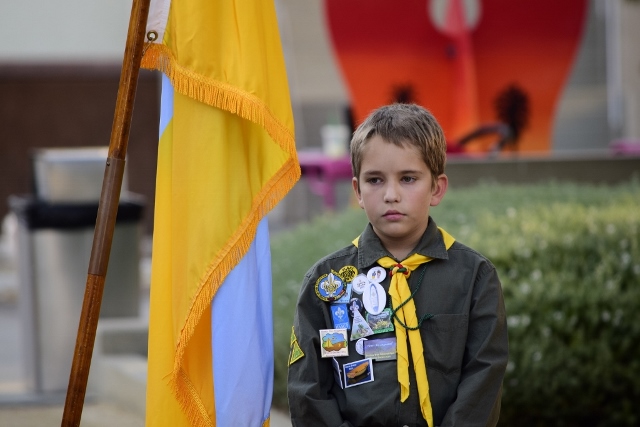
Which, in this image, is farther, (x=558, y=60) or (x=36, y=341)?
(x=558, y=60)

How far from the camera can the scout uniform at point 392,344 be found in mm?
2697

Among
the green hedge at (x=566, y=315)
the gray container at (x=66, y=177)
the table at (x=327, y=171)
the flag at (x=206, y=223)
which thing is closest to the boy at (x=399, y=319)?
the flag at (x=206, y=223)

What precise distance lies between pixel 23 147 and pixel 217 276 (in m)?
16.8

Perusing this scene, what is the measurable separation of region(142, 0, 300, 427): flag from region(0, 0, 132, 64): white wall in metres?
12.0

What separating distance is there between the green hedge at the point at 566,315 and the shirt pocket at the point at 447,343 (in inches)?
96.2

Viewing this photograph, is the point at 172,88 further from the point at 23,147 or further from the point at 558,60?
the point at 23,147

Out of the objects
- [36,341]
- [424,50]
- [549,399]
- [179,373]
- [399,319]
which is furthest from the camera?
[424,50]

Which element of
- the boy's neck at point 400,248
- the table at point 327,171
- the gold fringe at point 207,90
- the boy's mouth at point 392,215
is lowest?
the boy's neck at point 400,248

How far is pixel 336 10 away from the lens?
42.2 ft

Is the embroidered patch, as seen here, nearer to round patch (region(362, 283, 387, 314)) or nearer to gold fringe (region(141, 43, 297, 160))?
round patch (region(362, 283, 387, 314))

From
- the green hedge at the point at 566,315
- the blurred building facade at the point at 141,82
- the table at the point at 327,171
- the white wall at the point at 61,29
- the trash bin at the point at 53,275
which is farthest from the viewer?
the white wall at the point at 61,29

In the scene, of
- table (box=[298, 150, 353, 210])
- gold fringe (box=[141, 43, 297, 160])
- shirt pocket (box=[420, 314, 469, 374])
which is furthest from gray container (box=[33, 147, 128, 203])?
shirt pocket (box=[420, 314, 469, 374])

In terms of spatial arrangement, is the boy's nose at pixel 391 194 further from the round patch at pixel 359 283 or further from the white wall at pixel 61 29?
the white wall at pixel 61 29

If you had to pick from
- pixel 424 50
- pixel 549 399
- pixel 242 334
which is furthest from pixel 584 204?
pixel 424 50
